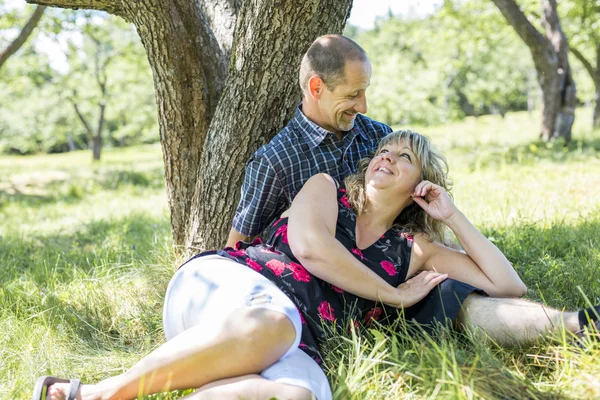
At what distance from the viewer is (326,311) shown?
2.79 m

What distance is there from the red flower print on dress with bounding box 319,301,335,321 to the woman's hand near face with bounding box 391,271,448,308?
32 cm

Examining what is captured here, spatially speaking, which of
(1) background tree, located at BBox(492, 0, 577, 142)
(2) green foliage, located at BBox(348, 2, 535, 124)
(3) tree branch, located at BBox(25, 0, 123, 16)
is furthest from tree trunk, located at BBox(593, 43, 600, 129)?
(3) tree branch, located at BBox(25, 0, 123, 16)

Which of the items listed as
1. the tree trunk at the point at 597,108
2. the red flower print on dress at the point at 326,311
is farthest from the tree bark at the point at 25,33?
the tree trunk at the point at 597,108

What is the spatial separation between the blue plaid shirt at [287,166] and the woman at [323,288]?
8.9 inches

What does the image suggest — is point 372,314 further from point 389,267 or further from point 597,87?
point 597,87

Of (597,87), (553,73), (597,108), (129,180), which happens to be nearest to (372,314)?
(553,73)

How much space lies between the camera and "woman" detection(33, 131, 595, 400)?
230 cm

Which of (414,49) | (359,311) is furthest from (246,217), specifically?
(414,49)

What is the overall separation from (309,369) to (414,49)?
5530 centimetres

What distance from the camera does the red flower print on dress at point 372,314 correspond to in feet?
9.40

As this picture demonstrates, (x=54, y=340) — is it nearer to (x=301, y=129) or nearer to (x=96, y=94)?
(x=301, y=129)

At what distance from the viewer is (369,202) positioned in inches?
118

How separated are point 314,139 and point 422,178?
2.19 ft

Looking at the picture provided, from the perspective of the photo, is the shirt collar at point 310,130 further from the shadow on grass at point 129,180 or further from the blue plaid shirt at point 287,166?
the shadow on grass at point 129,180
